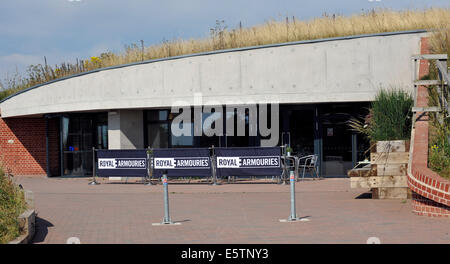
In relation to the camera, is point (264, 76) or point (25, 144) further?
point (25, 144)

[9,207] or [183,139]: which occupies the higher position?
[183,139]

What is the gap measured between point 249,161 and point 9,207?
8.75m

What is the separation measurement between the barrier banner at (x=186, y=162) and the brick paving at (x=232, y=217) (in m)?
0.96

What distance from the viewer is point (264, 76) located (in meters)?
18.9

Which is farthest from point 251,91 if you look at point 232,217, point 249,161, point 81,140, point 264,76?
point 81,140

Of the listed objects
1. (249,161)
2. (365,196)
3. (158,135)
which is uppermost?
(158,135)

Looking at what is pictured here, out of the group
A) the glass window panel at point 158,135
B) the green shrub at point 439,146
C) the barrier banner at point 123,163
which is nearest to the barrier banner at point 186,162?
the barrier banner at point 123,163

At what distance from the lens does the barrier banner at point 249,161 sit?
1683cm

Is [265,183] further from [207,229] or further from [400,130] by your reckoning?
[207,229]

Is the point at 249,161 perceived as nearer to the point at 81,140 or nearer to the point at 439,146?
the point at 439,146

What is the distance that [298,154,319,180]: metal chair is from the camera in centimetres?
1901

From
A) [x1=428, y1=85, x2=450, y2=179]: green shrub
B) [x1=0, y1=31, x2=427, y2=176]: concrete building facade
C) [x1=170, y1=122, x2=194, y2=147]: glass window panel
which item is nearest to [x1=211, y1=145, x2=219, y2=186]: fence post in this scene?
[x1=0, y1=31, x2=427, y2=176]: concrete building facade

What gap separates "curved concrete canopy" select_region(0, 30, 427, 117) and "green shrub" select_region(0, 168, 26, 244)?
964 centimetres

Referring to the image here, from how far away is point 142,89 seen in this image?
2042 cm
